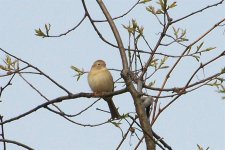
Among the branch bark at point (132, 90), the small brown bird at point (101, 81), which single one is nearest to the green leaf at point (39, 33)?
the branch bark at point (132, 90)

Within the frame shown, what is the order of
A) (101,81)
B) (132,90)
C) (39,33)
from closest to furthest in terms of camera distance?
1. (132,90)
2. (39,33)
3. (101,81)

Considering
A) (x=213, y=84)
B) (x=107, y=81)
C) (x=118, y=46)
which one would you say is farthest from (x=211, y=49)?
(x=107, y=81)

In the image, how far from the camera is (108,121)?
142 inches

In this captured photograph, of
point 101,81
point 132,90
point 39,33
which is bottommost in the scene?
point 132,90

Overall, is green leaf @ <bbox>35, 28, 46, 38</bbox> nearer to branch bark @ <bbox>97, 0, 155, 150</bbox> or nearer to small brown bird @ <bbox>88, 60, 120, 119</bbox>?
branch bark @ <bbox>97, 0, 155, 150</bbox>

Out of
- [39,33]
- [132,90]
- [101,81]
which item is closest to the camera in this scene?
[132,90]

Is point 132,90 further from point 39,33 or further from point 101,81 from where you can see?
point 101,81

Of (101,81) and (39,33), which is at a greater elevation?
(101,81)

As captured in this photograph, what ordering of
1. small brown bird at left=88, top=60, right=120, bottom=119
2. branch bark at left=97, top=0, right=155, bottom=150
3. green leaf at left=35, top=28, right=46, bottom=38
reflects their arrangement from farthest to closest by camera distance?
small brown bird at left=88, top=60, right=120, bottom=119 → green leaf at left=35, top=28, right=46, bottom=38 → branch bark at left=97, top=0, right=155, bottom=150

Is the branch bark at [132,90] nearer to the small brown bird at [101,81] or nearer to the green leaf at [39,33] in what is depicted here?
the green leaf at [39,33]

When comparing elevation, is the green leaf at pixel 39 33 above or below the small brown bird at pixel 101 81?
below

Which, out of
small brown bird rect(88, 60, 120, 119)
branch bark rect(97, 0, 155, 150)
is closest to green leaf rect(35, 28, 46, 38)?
branch bark rect(97, 0, 155, 150)

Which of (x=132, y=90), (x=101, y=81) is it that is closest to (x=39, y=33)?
(x=132, y=90)

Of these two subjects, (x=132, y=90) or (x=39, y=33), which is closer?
(x=132, y=90)
